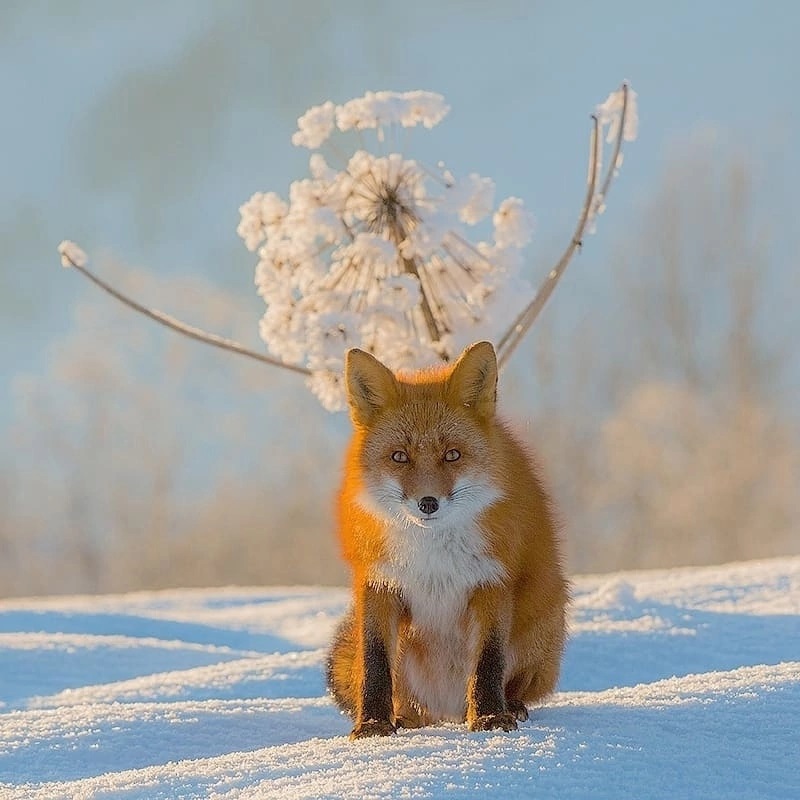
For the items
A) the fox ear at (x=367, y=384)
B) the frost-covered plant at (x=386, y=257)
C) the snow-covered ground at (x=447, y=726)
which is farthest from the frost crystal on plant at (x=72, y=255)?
the fox ear at (x=367, y=384)

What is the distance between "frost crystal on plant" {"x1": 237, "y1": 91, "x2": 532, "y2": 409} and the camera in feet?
25.5

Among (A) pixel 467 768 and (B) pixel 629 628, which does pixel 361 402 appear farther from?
(B) pixel 629 628

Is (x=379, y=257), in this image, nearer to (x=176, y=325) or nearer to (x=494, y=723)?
(x=176, y=325)

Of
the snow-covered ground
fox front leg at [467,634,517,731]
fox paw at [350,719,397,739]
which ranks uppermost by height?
fox front leg at [467,634,517,731]

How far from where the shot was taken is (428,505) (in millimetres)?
4023

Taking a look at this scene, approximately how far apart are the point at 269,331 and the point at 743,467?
12050 millimetres

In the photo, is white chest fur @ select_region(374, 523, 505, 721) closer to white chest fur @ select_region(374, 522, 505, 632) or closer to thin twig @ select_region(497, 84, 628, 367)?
white chest fur @ select_region(374, 522, 505, 632)

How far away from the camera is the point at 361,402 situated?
4395mm

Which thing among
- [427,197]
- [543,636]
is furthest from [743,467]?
[543,636]

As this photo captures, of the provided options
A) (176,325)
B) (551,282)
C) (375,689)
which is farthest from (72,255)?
(375,689)

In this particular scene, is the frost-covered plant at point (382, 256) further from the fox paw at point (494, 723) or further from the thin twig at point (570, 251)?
the fox paw at point (494, 723)

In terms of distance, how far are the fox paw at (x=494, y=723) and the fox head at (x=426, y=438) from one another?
69cm

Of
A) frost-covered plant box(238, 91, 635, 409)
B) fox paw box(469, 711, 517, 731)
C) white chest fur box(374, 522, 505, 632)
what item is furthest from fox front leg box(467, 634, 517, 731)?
frost-covered plant box(238, 91, 635, 409)

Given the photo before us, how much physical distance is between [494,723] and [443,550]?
62cm
